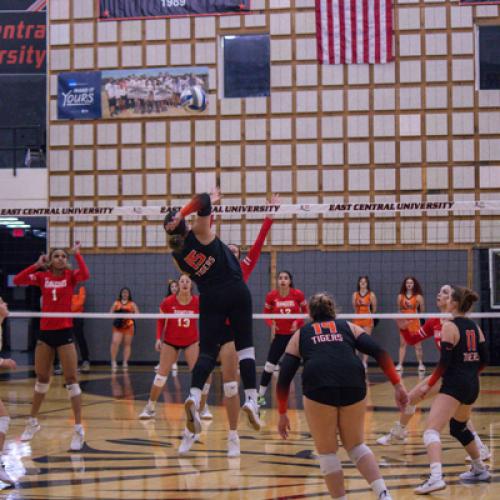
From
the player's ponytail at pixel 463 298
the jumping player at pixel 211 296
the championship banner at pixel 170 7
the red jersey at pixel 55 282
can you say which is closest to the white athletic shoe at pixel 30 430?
the red jersey at pixel 55 282

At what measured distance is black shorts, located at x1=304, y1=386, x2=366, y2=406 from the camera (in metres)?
5.76

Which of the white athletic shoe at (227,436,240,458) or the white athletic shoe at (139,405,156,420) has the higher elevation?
the white athletic shoe at (227,436,240,458)

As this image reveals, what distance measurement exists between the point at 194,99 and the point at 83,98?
7.58 feet

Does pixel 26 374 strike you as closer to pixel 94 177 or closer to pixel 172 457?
pixel 94 177

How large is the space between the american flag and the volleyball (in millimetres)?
2491

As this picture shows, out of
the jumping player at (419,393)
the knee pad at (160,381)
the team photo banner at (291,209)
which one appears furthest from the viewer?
the team photo banner at (291,209)

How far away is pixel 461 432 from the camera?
729cm

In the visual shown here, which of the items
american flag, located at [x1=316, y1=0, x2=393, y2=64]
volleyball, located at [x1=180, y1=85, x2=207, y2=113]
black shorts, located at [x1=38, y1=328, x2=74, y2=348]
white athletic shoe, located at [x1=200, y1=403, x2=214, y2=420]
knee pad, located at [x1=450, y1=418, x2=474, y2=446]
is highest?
american flag, located at [x1=316, y1=0, x2=393, y2=64]

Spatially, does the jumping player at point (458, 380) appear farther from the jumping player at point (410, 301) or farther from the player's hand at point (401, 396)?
the jumping player at point (410, 301)

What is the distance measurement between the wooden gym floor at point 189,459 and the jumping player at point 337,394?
0.82 metres

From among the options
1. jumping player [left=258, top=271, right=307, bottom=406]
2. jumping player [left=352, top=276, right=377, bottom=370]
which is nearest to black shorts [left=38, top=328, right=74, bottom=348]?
jumping player [left=258, top=271, right=307, bottom=406]

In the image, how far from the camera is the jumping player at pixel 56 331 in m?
8.95

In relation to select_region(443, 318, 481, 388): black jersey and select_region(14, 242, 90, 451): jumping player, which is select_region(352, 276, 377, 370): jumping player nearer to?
select_region(14, 242, 90, 451): jumping player

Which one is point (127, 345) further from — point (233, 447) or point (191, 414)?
point (191, 414)
